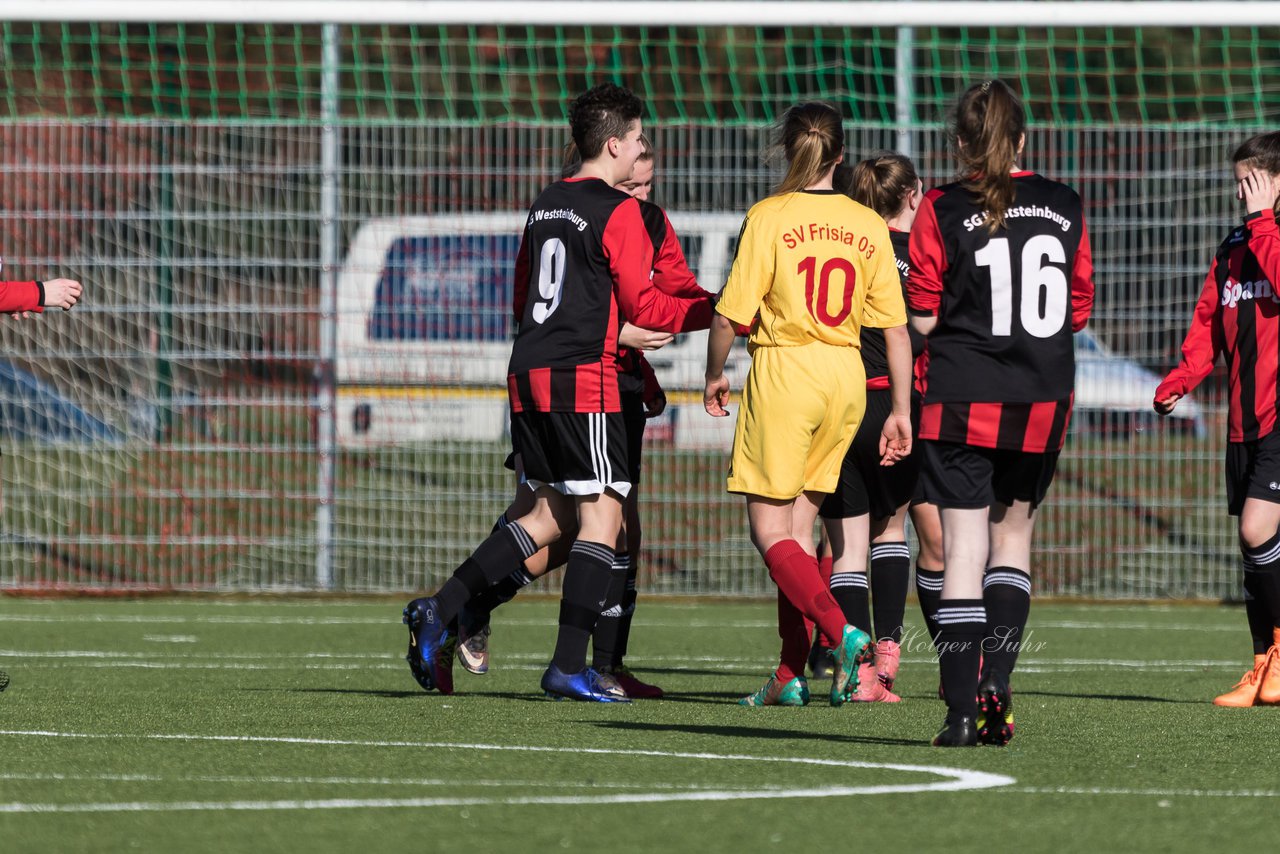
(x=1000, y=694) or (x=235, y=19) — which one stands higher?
(x=235, y=19)

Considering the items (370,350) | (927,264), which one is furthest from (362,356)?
(927,264)

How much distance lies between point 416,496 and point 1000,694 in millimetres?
6760

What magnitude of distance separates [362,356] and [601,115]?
4950 mm

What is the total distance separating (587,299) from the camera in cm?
665

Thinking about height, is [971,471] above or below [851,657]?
above

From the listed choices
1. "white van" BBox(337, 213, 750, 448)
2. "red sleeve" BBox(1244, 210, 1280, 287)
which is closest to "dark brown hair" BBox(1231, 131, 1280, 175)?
"red sleeve" BBox(1244, 210, 1280, 287)

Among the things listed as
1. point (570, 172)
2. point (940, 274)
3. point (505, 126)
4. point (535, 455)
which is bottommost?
point (535, 455)

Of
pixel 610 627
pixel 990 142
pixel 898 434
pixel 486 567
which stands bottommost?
pixel 610 627

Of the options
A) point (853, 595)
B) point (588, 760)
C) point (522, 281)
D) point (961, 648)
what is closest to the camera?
point (588, 760)

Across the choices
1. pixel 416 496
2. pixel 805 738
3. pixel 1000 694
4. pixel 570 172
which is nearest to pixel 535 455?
pixel 570 172

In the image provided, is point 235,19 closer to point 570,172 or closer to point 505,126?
point 505,126

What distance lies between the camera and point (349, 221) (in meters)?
11.6

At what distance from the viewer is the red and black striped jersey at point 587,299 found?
6.58 meters

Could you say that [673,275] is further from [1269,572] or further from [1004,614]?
[1269,572]
